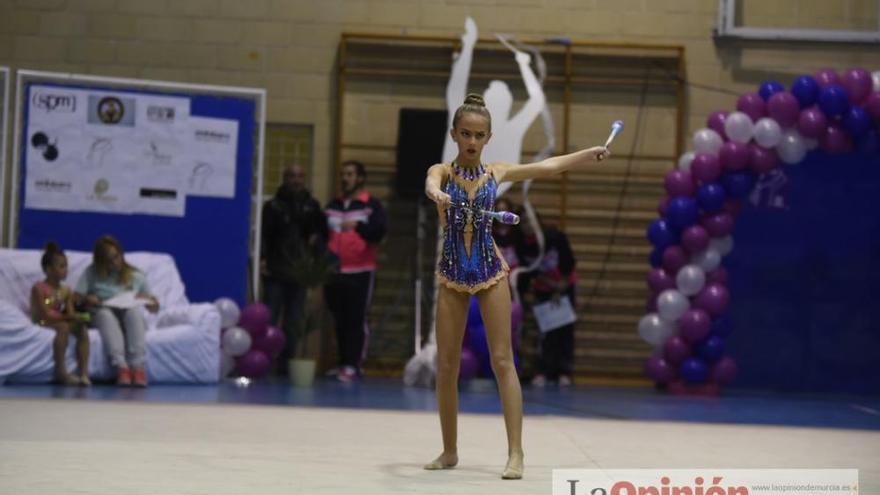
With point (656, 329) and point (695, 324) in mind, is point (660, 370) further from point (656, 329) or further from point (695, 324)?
point (695, 324)

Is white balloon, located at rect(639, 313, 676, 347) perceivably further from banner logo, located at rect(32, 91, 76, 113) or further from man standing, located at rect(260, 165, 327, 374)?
banner logo, located at rect(32, 91, 76, 113)

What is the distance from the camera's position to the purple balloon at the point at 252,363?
34.6ft

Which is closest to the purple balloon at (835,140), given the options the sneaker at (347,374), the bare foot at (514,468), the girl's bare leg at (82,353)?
the sneaker at (347,374)

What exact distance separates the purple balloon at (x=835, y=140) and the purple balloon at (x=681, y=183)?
111 centimetres

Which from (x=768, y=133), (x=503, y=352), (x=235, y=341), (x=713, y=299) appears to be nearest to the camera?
(x=503, y=352)

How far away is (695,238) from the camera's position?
1063 centimetres

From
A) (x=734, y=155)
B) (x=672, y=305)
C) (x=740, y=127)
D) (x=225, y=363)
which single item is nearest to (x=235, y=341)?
(x=225, y=363)

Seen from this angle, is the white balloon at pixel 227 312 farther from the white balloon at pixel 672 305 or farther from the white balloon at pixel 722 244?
the white balloon at pixel 722 244

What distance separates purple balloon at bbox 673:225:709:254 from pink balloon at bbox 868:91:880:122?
1638 millimetres

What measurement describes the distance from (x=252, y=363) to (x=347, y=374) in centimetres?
89

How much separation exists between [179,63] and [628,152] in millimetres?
4365

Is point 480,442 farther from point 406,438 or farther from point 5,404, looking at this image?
point 5,404

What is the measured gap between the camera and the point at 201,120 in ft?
35.7

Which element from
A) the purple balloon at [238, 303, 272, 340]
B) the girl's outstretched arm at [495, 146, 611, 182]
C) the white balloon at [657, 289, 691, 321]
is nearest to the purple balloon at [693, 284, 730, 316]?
the white balloon at [657, 289, 691, 321]
